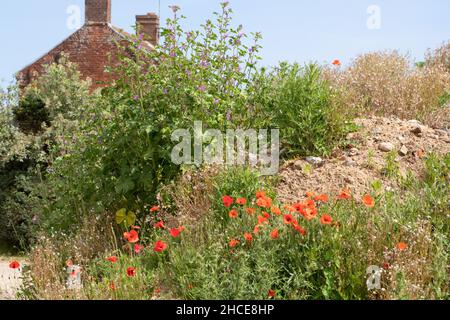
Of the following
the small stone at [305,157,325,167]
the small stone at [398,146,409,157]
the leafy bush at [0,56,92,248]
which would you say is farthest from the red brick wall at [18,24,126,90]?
the small stone at [398,146,409,157]

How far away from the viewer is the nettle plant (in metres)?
5.91

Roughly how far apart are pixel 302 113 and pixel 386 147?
1.04 meters

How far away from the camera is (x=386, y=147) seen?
6523 millimetres

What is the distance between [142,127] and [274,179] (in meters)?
1.47

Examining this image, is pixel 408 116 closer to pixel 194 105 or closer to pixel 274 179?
pixel 274 179

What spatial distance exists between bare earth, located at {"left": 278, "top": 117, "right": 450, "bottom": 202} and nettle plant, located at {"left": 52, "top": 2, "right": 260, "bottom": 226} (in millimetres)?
1003

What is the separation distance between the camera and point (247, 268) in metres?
3.97

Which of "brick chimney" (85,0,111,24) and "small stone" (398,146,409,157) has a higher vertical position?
"brick chimney" (85,0,111,24)

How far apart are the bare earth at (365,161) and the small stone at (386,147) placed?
0.04 meters

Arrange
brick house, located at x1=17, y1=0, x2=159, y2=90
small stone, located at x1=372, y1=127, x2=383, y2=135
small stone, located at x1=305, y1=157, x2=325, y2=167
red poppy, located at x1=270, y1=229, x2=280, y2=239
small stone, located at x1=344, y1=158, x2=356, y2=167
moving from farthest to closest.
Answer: brick house, located at x1=17, y1=0, x2=159, y2=90, small stone, located at x1=372, y1=127, x2=383, y2=135, small stone, located at x1=305, y1=157, x2=325, y2=167, small stone, located at x1=344, y1=158, x2=356, y2=167, red poppy, located at x1=270, y1=229, x2=280, y2=239

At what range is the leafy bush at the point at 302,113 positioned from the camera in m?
6.62

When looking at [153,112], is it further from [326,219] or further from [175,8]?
[326,219]

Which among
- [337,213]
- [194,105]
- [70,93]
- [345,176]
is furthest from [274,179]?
[70,93]

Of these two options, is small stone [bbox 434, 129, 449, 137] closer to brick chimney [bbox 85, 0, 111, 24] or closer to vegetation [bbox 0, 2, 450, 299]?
vegetation [bbox 0, 2, 450, 299]
